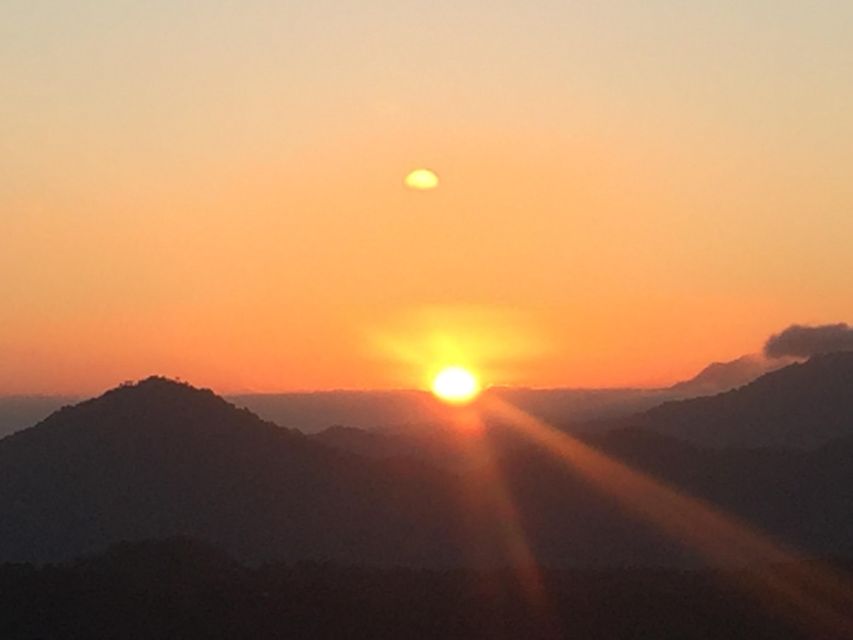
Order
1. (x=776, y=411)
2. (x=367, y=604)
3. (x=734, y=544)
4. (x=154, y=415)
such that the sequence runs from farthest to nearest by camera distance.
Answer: (x=776, y=411)
(x=154, y=415)
(x=734, y=544)
(x=367, y=604)

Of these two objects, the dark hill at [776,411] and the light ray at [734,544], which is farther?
the dark hill at [776,411]

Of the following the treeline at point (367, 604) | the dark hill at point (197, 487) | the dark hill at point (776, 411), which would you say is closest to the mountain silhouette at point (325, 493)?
the dark hill at point (197, 487)

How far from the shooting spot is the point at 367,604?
77.3ft

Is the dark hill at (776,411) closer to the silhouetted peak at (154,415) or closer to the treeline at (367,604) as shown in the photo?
the silhouetted peak at (154,415)

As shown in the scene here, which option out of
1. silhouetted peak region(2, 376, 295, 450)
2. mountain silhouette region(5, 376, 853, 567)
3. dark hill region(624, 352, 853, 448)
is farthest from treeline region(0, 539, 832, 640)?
dark hill region(624, 352, 853, 448)

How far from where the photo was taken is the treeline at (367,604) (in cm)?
2238

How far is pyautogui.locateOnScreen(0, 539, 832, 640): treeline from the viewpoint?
22375 millimetres

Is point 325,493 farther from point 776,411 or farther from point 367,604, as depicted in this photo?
point 776,411

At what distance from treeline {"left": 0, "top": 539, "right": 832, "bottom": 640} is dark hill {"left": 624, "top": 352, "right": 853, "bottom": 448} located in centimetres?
4438

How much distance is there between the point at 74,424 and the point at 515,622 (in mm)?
28943

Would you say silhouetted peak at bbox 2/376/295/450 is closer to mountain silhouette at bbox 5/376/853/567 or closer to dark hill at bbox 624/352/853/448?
mountain silhouette at bbox 5/376/853/567

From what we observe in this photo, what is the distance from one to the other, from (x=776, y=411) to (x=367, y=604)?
53.9 metres

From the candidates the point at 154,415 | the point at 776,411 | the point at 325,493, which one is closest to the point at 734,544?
the point at 325,493

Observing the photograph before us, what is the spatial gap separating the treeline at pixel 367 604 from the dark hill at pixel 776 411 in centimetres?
4438
